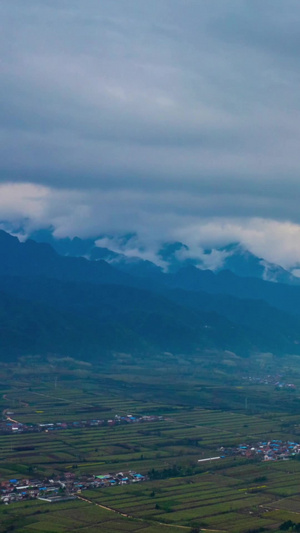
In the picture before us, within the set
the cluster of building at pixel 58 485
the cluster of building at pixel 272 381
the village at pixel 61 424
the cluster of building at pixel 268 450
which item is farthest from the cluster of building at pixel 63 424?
the cluster of building at pixel 272 381

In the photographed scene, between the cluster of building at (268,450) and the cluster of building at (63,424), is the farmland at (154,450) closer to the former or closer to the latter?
the cluster of building at (63,424)

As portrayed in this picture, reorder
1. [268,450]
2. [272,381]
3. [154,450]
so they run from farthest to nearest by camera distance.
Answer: [272,381]
[268,450]
[154,450]

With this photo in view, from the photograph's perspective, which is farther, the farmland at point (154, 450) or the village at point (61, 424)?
the village at point (61, 424)

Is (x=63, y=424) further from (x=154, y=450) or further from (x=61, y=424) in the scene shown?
(x=154, y=450)

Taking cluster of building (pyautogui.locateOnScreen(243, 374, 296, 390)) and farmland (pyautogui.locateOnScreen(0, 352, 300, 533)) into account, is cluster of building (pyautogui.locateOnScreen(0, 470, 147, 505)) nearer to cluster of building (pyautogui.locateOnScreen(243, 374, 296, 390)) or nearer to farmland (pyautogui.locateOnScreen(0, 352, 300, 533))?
farmland (pyautogui.locateOnScreen(0, 352, 300, 533))

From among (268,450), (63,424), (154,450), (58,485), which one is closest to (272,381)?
(63,424)

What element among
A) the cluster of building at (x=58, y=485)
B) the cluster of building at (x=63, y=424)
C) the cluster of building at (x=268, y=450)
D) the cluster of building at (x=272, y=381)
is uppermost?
the cluster of building at (x=272, y=381)
